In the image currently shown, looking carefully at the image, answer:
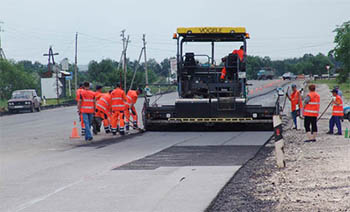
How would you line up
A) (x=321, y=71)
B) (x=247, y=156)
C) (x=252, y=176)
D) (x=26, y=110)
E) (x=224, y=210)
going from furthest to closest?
(x=321, y=71) → (x=26, y=110) → (x=247, y=156) → (x=252, y=176) → (x=224, y=210)

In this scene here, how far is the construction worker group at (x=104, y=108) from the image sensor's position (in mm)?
17766

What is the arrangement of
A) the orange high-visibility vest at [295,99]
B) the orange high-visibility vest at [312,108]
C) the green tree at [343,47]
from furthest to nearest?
the green tree at [343,47] → the orange high-visibility vest at [295,99] → the orange high-visibility vest at [312,108]

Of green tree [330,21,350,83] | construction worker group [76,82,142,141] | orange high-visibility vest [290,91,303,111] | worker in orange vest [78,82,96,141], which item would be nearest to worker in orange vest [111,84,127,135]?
construction worker group [76,82,142,141]

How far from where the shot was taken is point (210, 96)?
19.8 m

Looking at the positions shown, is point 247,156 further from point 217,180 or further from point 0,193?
point 0,193

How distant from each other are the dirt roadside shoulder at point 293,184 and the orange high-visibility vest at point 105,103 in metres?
6.79

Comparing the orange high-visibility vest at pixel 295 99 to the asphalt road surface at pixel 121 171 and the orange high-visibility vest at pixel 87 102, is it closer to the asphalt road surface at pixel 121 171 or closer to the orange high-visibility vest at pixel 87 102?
the asphalt road surface at pixel 121 171

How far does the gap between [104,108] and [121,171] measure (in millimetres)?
9123

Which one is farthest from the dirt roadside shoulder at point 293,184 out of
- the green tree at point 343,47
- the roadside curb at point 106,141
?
the green tree at point 343,47

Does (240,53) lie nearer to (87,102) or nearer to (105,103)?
(105,103)

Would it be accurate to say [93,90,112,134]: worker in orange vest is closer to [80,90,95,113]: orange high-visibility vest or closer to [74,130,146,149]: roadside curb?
[74,130,146,149]: roadside curb

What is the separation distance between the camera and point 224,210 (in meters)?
7.60

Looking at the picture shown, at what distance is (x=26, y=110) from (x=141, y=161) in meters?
32.6

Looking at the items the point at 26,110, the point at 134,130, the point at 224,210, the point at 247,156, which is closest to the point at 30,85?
the point at 26,110
